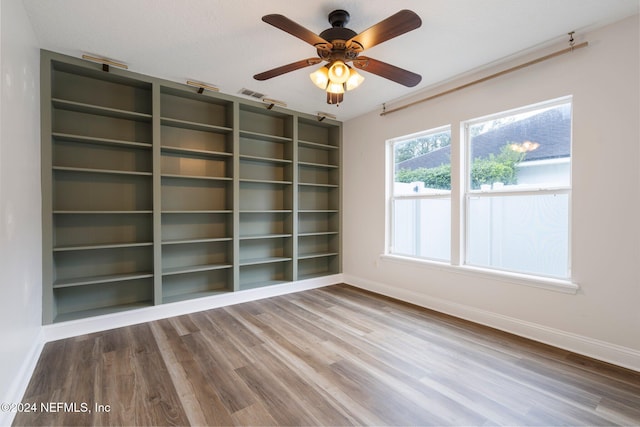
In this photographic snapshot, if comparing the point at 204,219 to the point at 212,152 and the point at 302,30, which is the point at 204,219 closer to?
the point at 212,152

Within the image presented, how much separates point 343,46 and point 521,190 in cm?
213

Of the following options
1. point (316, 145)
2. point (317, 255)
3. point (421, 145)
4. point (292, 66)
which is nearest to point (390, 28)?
point (292, 66)

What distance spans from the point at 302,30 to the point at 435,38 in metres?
1.28

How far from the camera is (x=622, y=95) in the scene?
2.15 metres

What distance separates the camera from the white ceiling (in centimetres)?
202

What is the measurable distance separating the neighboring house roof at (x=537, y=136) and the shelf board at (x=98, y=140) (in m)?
3.60

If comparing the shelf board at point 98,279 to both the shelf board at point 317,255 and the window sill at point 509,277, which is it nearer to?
the shelf board at point 317,255

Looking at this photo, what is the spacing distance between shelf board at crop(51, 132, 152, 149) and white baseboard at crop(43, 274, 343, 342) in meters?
1.74

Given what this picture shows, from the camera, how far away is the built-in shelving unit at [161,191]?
283 centimetres

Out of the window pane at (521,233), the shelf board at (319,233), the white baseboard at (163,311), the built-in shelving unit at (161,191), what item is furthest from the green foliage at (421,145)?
the white baseboard at (163,311)

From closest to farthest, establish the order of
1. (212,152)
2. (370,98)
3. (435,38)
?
(435,38), (212,152), (370,98)

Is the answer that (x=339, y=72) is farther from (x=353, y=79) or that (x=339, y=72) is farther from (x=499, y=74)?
(x=499, y=74)

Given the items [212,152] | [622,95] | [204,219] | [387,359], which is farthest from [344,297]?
[622,95]

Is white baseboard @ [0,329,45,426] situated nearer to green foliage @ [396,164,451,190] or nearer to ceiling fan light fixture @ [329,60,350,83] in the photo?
ceiling fan light fixture @ [329,60,350,83]
